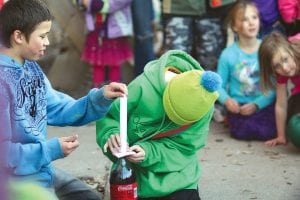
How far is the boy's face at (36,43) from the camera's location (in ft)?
7.86

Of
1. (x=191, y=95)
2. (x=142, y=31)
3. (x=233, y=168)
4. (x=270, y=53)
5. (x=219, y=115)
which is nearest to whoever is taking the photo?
(x=191, y=95)

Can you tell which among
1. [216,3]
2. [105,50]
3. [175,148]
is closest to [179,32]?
[216,3]

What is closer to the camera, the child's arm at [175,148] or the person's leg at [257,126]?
the child's arm at [175,148]

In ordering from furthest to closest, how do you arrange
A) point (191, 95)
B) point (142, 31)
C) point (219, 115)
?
point (142, 31)
point (219, 115)
point (191, 95)

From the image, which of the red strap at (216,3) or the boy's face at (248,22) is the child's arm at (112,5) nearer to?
the red strap at (216,3)

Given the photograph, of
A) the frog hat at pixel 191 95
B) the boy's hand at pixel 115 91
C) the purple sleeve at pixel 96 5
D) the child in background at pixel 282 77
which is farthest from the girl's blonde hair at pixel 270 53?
the boy's hand at pixel 115 91

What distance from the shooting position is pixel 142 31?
5082mm

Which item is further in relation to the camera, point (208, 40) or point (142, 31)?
point (142, 31)

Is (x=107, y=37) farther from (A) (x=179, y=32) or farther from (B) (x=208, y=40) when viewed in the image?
(B) (x=208, y=40)

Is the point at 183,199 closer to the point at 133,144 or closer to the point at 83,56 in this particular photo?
the point at 133,144

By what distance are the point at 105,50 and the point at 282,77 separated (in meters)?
1.60

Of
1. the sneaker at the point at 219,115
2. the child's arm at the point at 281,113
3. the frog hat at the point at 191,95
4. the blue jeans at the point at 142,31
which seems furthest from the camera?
the blue jeans at the point at 142,31

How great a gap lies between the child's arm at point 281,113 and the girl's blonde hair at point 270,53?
0.08 meters

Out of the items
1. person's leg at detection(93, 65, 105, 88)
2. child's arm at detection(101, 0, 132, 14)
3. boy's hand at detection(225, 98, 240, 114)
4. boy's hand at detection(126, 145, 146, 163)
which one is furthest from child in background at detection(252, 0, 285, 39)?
boy's hand at detection(126, 145, 146, 163)
